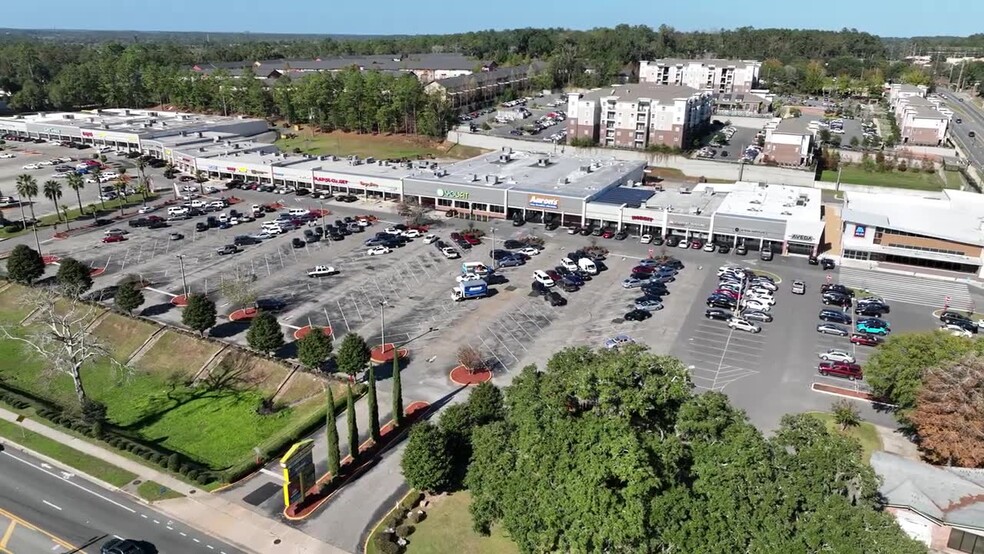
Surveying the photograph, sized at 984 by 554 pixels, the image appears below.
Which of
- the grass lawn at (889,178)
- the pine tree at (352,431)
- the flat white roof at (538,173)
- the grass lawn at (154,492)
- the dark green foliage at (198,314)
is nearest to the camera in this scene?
the grass lawn at (154,492)

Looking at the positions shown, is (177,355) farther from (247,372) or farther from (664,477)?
(664,477)

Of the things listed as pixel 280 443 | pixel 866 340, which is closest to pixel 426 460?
pixel 280 443

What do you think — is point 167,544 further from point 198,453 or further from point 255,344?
point 255,344

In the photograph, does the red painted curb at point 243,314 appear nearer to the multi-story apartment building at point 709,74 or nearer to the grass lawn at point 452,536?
the grass lawn at point 452,536

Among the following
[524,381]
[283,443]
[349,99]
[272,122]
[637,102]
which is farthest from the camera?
[272,122]

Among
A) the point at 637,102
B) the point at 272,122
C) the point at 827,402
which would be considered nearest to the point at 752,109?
the point at 637,102

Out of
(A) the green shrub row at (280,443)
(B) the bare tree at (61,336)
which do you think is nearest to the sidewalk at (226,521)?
(A) the green shrub row at (280,443)
